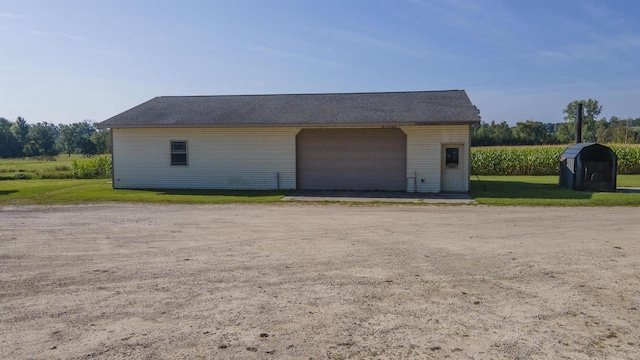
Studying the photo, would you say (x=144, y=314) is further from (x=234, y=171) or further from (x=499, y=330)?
(x=234, y=171)

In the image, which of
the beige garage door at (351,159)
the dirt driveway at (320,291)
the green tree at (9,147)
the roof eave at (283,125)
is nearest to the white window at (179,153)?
the roof eave at (283,125)

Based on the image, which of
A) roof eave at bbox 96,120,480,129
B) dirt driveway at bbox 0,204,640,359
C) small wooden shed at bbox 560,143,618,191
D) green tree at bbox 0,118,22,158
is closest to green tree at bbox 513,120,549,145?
small wooden shed at bbox 560,143,618,191

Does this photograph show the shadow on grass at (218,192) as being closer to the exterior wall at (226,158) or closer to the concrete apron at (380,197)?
Result: the exterior wall at (226,158)

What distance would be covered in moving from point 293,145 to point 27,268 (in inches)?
505

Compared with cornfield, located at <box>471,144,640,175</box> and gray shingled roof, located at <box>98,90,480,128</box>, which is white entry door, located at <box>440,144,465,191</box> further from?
cornfield, located at <box>471,144,640,175</box>

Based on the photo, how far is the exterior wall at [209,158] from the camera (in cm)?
1925

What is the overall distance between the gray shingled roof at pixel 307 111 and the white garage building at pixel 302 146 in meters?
0.04

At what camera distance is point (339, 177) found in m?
19.3

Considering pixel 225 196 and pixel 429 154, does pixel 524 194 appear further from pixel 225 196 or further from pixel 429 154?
pixel 225 196

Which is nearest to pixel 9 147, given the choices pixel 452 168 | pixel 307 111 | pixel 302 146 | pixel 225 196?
pixel 307 111

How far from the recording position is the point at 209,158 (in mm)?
19656

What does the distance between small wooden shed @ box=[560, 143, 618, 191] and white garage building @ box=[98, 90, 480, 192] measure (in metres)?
4.51

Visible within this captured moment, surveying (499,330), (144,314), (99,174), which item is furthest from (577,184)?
(99,174)

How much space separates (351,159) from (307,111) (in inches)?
104
